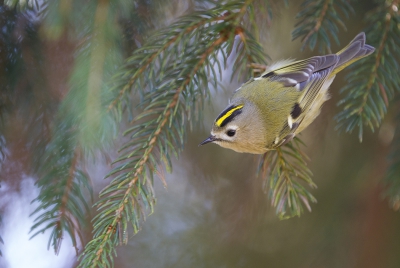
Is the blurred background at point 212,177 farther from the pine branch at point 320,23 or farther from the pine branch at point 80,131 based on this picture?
the pine branch at point 320,23

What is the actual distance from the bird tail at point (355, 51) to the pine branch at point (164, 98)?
233 mm

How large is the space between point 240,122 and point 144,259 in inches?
19.1

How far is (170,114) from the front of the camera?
2.59 ft

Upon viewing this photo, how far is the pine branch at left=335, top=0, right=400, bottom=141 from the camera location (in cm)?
82

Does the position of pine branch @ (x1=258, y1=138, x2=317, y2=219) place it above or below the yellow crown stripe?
below

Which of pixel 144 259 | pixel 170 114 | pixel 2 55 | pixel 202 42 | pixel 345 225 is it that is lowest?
pixel 345 225

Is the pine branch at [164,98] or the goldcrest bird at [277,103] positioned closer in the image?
the pine branch at [164,98]

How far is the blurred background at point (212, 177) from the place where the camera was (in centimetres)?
85

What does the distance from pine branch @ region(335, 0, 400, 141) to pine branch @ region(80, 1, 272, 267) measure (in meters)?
0.23

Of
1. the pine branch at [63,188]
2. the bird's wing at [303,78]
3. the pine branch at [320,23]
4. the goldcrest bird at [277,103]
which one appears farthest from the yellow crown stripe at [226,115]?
the pine branch at [63,188]

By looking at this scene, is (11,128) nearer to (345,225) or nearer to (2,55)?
(2,55)

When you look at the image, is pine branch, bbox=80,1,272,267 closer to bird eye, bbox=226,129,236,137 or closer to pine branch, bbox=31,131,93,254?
pine branch, bbox=31,131,93,254

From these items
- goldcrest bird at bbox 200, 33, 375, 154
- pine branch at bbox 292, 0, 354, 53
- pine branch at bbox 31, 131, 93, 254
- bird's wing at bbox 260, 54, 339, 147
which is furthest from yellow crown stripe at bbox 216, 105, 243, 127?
pine branch at bbox 31, 131, 93, 254

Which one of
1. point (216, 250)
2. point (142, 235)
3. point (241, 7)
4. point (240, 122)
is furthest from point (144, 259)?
point (241, 7)
